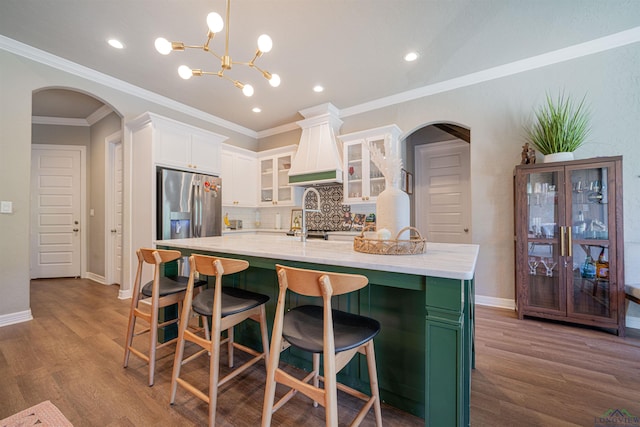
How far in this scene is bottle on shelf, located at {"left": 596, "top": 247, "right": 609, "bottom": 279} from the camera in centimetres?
246

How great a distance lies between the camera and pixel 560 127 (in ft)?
8.59

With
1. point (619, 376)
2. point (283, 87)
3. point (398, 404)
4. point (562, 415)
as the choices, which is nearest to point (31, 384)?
point (398, 404)

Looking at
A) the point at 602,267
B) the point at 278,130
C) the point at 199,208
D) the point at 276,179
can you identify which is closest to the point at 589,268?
the point at 602,267

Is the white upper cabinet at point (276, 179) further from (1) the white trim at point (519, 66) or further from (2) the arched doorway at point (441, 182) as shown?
(2) the arched doorway at point (441, 182)

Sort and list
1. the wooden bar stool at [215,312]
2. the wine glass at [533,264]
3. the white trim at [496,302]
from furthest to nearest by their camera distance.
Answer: the white trim at [496,302], the wine glass at [533,264], the wooden bar stool at [215,312]

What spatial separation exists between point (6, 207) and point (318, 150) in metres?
3.59

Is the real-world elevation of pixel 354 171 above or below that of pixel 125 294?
above

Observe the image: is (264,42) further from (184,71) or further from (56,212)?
(56,212)

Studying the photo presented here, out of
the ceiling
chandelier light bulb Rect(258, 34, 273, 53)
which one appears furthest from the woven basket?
the ceiling

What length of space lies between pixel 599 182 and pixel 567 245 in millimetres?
666

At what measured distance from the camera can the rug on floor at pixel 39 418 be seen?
1341 mm

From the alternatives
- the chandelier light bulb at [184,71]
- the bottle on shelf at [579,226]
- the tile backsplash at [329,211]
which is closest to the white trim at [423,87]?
the tile backsplash at [329,211]

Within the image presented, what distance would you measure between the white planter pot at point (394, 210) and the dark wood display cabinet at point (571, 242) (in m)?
2.02

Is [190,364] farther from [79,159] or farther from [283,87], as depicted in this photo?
[79,159]
